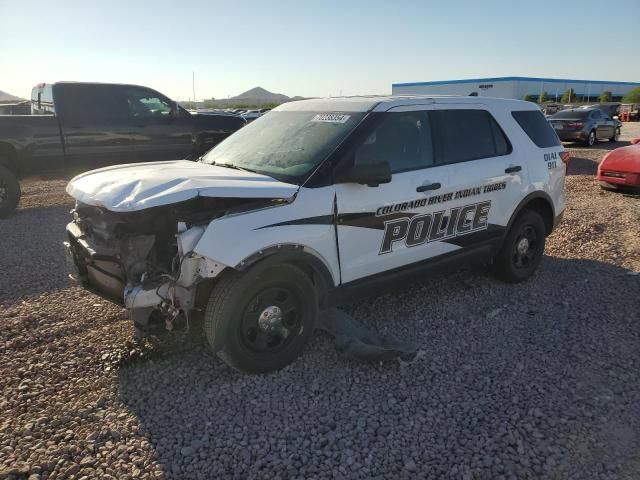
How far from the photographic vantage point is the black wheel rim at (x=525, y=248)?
5297 mm

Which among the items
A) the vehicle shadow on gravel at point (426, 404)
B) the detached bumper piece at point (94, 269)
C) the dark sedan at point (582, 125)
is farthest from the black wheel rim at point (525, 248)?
the dark sedan at point (582, 125)

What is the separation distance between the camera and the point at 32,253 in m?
6.38

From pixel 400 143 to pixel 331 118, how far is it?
582mm

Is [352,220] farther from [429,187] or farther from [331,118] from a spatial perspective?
[331,118]

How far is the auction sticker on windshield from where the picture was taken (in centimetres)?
405

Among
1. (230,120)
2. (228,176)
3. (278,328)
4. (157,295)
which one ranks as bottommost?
(278,328)

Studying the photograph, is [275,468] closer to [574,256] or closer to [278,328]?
[278,328]

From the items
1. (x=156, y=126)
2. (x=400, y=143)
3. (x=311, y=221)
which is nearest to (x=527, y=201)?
(x=400, y=143)

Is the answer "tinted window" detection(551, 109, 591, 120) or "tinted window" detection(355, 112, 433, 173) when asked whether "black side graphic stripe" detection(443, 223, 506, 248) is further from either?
"tinted window" detection(551, 109, 591, 120)

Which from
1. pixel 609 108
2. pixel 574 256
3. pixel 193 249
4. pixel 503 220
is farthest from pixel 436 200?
pixel 609 108

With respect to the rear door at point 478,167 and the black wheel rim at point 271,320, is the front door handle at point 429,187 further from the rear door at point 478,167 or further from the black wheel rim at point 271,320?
the black wheel rim at point 271,320

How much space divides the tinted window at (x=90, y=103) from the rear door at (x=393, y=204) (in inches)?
266

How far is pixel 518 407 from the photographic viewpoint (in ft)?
10.6

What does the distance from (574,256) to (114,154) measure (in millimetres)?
7550
